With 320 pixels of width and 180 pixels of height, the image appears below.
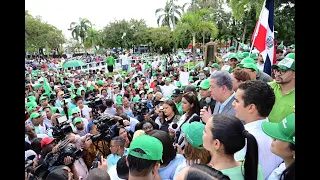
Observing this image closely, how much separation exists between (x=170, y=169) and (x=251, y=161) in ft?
3.00

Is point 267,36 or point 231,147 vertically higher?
point 267,36

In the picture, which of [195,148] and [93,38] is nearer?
[195,148]

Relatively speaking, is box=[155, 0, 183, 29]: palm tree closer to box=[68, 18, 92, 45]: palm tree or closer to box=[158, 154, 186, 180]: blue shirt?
box=[68, 18, 92, 45]: palm tree

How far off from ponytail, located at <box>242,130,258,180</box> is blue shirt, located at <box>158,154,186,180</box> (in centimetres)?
86

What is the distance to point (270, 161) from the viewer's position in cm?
241

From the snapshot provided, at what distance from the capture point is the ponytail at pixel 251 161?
204 cm

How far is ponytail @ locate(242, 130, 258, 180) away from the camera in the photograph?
204 cm

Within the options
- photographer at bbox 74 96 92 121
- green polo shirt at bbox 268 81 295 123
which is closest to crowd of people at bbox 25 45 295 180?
green polo shirt at bbox 268 81 295 123

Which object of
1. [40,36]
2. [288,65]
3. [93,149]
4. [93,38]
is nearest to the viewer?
[288,65]

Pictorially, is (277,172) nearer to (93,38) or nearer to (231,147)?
(231,147)

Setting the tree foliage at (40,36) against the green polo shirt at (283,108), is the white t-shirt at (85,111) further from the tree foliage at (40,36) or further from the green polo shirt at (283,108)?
the tree foliage at (40,36)

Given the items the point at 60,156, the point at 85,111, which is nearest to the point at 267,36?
the point at 60,156

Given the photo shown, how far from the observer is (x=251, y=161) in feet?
6.84
